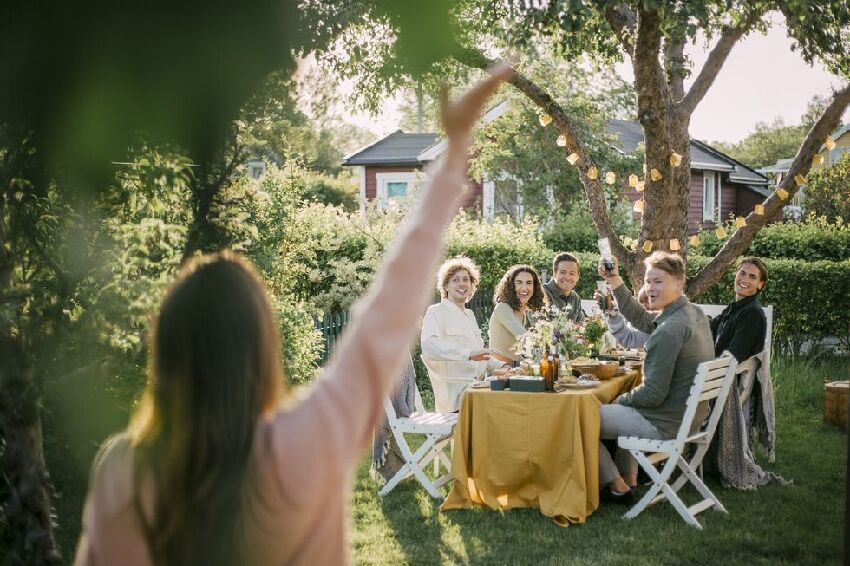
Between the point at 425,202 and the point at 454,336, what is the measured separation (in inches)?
227

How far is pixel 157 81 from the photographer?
102 centimetres

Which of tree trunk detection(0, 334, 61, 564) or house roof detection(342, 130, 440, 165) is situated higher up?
house roof detection(342, 130, 440, 165)

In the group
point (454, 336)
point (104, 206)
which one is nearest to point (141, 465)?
point (104, 206)

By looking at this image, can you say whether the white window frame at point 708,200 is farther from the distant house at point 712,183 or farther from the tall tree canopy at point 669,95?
the tall tree canopy at point 669,95

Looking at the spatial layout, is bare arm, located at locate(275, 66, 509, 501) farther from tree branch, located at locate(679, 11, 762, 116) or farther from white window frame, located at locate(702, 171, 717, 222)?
white window frame, located at locate(702, 171, 717, 222)

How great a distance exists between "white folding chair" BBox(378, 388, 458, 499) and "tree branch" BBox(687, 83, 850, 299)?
3925 mm

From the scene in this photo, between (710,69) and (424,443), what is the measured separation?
519 centimetres

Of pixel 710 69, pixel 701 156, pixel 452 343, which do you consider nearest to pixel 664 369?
pixel 452 343

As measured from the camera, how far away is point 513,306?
7504mm

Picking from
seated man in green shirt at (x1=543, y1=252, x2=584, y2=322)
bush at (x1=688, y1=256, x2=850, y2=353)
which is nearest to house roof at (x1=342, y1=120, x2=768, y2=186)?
bush at (x1=688, y1=256, x2=850, y2=353)

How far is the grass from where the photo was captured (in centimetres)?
504

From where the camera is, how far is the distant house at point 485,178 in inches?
867

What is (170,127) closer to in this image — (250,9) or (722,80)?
(250,9)

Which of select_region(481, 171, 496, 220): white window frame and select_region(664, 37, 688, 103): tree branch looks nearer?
select_region(664, 37, 688, 103): tree branch
